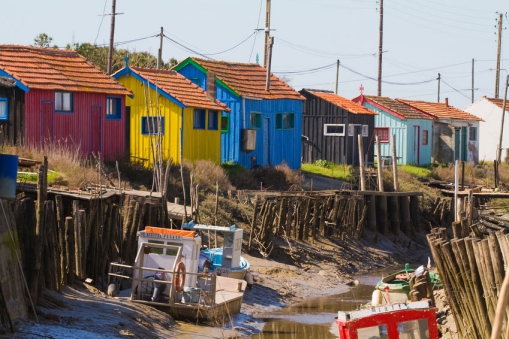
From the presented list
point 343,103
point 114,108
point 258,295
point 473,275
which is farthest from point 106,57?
point 473,275

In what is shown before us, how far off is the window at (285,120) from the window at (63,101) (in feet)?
38.4

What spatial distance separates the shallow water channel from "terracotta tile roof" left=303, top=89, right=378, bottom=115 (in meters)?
20.1

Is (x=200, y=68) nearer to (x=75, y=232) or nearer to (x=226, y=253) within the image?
(x=226, y=253)

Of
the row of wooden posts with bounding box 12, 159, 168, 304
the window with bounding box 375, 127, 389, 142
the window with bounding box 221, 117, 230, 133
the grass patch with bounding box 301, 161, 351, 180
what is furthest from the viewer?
the window with bounding box 375, 127, 389, 142

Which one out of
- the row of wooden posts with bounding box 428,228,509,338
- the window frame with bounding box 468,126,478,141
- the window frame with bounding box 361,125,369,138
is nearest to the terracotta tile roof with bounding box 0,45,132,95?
the window frame with bounding box 361,125,369,138

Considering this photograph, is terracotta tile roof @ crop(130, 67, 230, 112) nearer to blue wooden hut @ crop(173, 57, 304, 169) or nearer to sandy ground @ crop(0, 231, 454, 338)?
blue wooden hut @ crop(173, 57, 304, 169)

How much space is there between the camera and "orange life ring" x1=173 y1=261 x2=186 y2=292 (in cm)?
1796

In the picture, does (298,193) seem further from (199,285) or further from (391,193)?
(199,285)

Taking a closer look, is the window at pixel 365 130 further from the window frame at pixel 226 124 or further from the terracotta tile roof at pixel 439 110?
the window frame at pixel 226 124

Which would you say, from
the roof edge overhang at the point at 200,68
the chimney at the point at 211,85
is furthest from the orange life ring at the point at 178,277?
the roof edge overhang at the point at 200,68

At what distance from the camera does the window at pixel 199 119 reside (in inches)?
1353

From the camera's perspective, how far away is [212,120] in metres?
35.3

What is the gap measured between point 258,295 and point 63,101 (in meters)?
10.5

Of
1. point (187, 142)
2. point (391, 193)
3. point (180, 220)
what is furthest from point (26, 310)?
point (391, 193)
